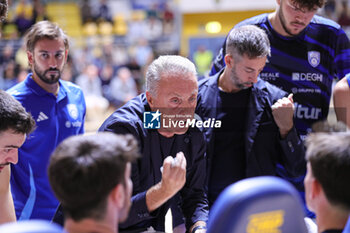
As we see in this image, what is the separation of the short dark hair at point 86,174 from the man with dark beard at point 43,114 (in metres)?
1.46

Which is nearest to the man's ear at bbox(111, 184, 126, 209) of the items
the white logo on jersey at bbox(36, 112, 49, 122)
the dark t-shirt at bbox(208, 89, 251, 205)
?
the dark t-shirt at bbox(208, 89, 251, 205)

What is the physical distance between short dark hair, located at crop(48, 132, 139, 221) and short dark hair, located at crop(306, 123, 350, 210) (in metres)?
0.58

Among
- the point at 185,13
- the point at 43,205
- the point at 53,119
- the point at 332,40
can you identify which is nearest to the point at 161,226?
the point at 43,205

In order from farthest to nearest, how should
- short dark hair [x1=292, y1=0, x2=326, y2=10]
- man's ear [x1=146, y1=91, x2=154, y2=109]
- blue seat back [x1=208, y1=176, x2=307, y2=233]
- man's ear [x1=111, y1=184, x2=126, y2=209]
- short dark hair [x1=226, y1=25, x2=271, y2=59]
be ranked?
1. short dark hair [x1=292, y1=0, x2=326, y2=10]
2. short dark hair [x1=226, y1=25, x2=271, y2=59]
3. man's ear [x1=146, y1=91, x2=154, y2=109]
4. man's ear [x1=111, y1=184, x2=126, y2=209]
5. blue seat back [x1=208, y1=176, x2=307, y2=233]

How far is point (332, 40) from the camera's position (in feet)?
8.26

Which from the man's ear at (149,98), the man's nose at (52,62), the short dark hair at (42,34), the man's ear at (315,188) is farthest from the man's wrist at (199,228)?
the short dark hair at (42,34)

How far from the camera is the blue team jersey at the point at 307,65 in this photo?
2531 mm

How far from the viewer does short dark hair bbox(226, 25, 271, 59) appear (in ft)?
7.11

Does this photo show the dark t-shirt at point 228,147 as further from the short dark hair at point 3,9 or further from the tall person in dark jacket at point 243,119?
the short dark hair at point 3,9

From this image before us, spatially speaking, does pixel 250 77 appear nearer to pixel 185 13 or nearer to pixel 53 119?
pixel 53 119

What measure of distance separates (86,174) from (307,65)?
1764 mm

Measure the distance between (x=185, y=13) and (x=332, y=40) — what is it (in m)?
10.6

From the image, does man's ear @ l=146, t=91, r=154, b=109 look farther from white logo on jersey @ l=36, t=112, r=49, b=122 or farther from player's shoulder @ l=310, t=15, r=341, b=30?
player's shoulder @ l=310, t=15, r=341, b=30

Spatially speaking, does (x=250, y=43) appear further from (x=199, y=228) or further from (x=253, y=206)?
(x=253, y=206)
